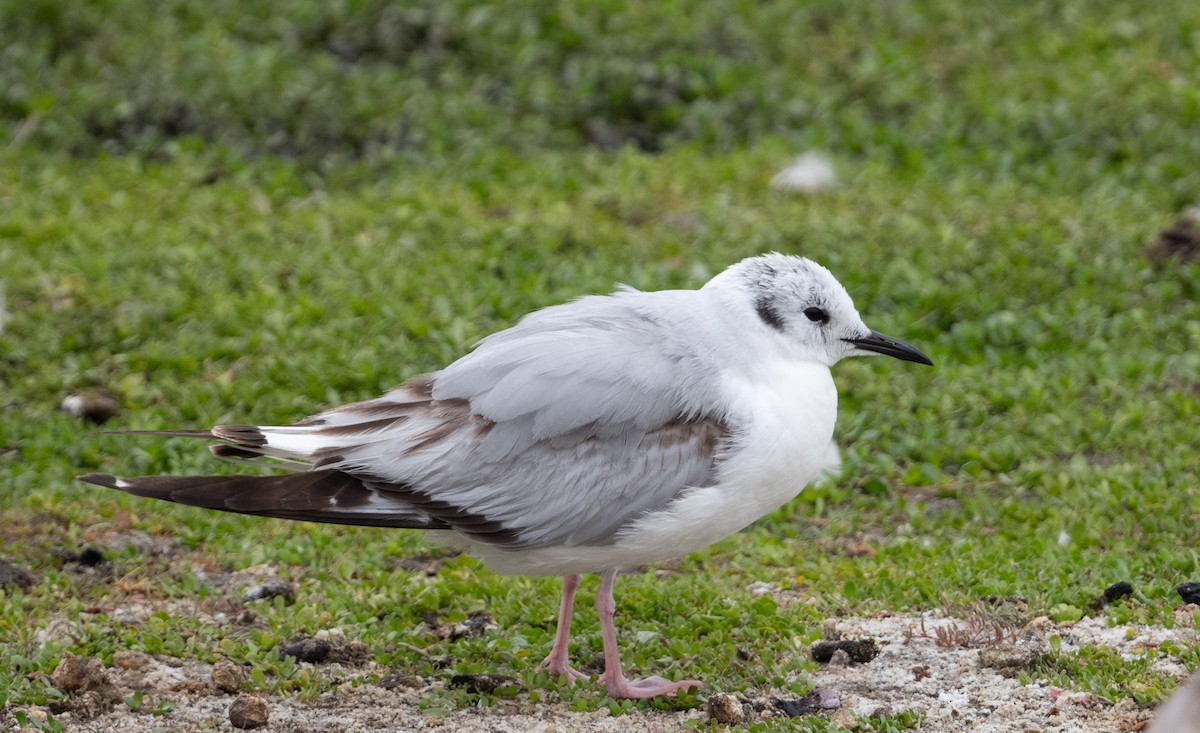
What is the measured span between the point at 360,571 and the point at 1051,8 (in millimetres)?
7635

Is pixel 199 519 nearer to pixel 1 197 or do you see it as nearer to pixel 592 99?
pixel 1 197

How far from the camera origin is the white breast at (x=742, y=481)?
4461 mm

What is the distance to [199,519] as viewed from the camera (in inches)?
237

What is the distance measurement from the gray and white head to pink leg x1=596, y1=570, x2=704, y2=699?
0.96 m

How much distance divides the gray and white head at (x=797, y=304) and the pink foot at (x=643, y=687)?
111cm

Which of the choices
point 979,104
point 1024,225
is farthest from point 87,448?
point 979,104

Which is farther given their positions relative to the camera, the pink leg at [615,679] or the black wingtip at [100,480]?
the pink leg at [615,679]

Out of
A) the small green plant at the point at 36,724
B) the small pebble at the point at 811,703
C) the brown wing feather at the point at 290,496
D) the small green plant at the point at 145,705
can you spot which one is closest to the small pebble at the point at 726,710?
the small pebble at the point at 811,703

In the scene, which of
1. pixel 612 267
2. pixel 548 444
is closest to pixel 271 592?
pixel 548 444

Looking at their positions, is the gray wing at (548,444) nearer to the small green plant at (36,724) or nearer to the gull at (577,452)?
the gull at (577,452)

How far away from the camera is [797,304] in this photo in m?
4.80

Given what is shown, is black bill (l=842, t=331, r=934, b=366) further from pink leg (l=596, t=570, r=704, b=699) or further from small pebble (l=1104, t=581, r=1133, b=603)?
pink leg (l=596, t=570, r=704, b=699)

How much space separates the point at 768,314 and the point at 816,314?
18 centimetres

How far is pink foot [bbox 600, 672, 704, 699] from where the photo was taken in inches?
179
